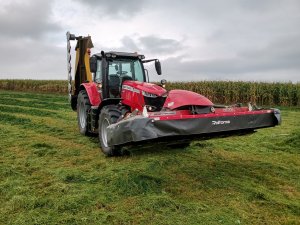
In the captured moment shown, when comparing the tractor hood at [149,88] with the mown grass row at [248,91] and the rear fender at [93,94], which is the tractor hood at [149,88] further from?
the mown grass row at [248,91]

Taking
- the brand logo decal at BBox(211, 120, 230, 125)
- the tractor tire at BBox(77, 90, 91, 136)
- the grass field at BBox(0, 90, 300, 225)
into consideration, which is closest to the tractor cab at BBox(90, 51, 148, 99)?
the tractor tire at BBox(77, 90, 91, 136)

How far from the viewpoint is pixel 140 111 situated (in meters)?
7.43

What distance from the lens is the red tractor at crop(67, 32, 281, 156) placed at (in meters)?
6.09

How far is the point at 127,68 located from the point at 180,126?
363 centimetres

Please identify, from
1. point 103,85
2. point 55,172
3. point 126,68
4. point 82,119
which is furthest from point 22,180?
point 82,119

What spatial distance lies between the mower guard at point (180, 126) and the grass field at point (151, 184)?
0.71 metres

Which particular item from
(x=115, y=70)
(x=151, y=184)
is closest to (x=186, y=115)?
(x=151, y=184)

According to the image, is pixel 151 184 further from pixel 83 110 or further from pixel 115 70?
pixel 83 110

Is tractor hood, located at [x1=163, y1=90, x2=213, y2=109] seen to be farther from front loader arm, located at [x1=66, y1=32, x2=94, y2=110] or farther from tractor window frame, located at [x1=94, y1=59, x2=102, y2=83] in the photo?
front loader arm, located at [x1=66, y1=32, x2=94, y2=110]

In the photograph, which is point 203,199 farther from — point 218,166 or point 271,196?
point 218,166

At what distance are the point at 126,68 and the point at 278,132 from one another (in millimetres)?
5658

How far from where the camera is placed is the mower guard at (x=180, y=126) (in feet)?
19.5

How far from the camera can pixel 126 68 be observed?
936cm

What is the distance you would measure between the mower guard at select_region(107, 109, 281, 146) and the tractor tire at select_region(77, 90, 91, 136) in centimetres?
383
